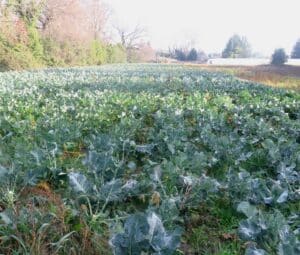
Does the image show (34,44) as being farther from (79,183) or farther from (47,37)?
(79,183)

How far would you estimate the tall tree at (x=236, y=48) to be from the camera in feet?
255

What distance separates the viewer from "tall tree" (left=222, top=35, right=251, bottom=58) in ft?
255

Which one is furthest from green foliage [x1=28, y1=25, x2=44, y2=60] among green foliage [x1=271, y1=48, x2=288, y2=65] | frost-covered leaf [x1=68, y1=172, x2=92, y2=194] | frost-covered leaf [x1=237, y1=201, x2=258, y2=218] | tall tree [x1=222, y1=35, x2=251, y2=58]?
tall tree [x1=222, y1=35, x2=251, y2=58]

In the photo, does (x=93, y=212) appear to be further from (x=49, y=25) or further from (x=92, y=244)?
(x=49, y=25)

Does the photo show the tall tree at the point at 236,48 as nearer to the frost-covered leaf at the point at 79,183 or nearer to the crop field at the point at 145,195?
the crop field at the point at 145,195

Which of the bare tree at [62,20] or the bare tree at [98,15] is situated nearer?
the bare tree at [62,20]

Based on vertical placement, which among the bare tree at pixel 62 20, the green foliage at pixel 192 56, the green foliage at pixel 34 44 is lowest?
the green foliage at pixel 192 56

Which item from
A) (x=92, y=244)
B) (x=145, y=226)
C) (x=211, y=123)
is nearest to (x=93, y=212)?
(x=92, y=244)

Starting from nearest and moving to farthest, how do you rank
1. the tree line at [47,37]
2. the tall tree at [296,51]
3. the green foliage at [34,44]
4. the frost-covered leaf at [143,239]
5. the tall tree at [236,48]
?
the frost-covered leaf at [143,239] < the tree line at [47,37] < the green foliage at [34,44] < the tall tree at [296,51] < the tall tree at [236,48]

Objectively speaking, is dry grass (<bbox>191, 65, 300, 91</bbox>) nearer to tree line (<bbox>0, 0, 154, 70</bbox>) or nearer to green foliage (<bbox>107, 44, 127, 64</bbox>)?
tree line (<bbox>0, 0, 154, 70</bbox>)

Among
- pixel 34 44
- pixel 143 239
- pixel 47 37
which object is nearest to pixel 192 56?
pixel 47 37

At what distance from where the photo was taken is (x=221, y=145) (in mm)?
3768

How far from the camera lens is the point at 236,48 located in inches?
3086

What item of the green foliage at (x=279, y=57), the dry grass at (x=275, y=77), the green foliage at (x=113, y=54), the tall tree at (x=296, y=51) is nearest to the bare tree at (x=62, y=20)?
the green foliage at (x=113, y=54)
